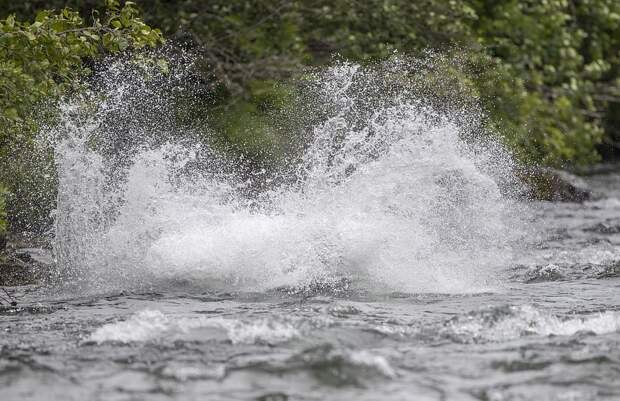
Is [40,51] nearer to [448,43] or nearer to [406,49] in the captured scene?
[406,49]

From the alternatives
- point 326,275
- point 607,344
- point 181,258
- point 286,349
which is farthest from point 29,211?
point 607,344

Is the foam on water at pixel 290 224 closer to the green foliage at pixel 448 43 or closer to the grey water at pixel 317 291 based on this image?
the grey water at pixel 317 291

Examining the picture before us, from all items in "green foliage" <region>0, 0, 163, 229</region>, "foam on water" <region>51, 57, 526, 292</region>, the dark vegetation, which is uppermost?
the dark vegetation

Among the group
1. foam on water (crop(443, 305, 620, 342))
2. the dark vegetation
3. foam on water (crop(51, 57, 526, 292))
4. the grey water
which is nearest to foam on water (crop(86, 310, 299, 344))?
the grey water

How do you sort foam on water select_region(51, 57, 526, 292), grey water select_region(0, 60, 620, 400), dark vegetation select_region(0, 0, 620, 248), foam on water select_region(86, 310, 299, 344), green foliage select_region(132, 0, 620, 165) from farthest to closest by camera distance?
green foliage select_region(132, 0, 620, 165) → dark vegetation select_region(0, 0, 620, 248) → foam on water select_region(51, 57, 526, 292) → foam on water select_region(86, 310, 299, 344) → grey water select_region(0, 60, 620, 400)

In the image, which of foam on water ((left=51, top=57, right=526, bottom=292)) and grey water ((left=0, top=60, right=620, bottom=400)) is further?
foam on water ((left=51, top=57, right=526, bottom=292))

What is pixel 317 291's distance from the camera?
8000 mm

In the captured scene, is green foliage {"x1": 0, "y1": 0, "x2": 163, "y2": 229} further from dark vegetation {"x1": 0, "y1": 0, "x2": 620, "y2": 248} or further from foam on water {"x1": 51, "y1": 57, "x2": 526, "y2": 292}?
dark vegetation {"x1": 0, "y1": 0, "x2": 620, "y2": 248}

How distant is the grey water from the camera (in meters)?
5.21

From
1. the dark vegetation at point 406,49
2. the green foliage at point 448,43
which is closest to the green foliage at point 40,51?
the dark vegetation at point 406,49

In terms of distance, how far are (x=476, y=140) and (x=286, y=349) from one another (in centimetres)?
1053

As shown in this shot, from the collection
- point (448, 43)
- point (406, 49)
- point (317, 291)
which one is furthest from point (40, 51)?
point (448, 43)

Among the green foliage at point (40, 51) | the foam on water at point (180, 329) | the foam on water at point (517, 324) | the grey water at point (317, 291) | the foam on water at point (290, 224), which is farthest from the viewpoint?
the foam on water at point (290, 224)

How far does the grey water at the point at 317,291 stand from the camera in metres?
5.21
